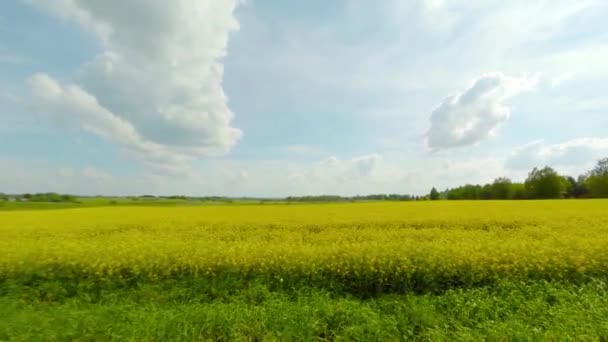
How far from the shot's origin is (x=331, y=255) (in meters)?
→ 4.96

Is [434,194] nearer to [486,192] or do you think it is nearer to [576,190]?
[486,192]

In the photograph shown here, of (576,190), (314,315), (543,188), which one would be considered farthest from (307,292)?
(576,190)

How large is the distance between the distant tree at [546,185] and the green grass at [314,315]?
218 ft

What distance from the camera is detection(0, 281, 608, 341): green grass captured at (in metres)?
3.41

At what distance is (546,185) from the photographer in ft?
184

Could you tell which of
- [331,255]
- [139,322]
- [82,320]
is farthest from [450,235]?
[82,320]

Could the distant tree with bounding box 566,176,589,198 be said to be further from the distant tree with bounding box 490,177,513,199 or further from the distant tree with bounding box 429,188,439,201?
the distant tree with bounding box 429,188,439,201

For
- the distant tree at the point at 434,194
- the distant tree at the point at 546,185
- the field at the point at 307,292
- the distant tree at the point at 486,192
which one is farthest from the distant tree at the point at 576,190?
the field at the point at 307,292

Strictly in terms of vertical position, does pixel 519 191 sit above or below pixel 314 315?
above

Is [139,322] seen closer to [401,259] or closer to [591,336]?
[401,259]

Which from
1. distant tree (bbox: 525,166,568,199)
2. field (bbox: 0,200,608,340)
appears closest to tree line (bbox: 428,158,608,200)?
distant tree (bbox: 525,166,568,199)

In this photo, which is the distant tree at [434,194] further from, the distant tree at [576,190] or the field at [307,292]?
the field at [307,292]

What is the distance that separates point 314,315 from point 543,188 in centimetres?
7128

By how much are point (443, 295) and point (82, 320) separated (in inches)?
204
